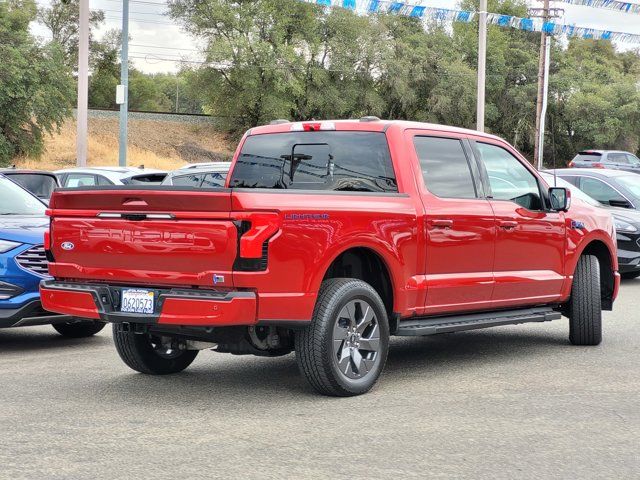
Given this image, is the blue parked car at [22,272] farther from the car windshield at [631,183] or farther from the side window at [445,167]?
the car windshield at [631,183]

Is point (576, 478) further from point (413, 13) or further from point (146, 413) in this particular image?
point (413, 13)

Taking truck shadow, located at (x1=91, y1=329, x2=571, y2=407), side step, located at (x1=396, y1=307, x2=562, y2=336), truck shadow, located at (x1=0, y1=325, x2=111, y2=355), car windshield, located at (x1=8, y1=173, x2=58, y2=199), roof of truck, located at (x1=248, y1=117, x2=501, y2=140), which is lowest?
truck shadow, located at (x1=0, y1=325, x2=111, y2=355)

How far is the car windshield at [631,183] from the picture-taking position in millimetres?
17297

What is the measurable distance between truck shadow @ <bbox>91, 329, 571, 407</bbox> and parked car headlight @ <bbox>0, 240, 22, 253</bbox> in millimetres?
1945

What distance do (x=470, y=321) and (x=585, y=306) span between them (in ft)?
5.97

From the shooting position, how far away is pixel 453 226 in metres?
8.16

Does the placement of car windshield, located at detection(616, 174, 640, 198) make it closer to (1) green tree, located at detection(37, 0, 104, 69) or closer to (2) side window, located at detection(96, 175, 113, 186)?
(2) side window, located at detection(96, 175, 113, 186)

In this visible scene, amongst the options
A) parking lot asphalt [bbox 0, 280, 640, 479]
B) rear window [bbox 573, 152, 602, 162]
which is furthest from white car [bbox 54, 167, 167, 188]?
rear window [bbox 573, 152, 602, 162]

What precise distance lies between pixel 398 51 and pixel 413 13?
4362 cm

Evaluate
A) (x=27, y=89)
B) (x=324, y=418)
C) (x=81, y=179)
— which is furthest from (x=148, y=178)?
(x=27, y=89)

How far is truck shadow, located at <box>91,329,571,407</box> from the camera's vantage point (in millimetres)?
7434

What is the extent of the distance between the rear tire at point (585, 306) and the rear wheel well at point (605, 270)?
1.34ft

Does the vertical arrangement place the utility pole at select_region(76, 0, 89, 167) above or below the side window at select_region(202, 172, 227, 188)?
above

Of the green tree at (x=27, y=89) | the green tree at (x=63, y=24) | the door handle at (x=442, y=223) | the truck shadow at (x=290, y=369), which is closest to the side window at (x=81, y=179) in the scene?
the truck shadow at (x=290, y=369)
